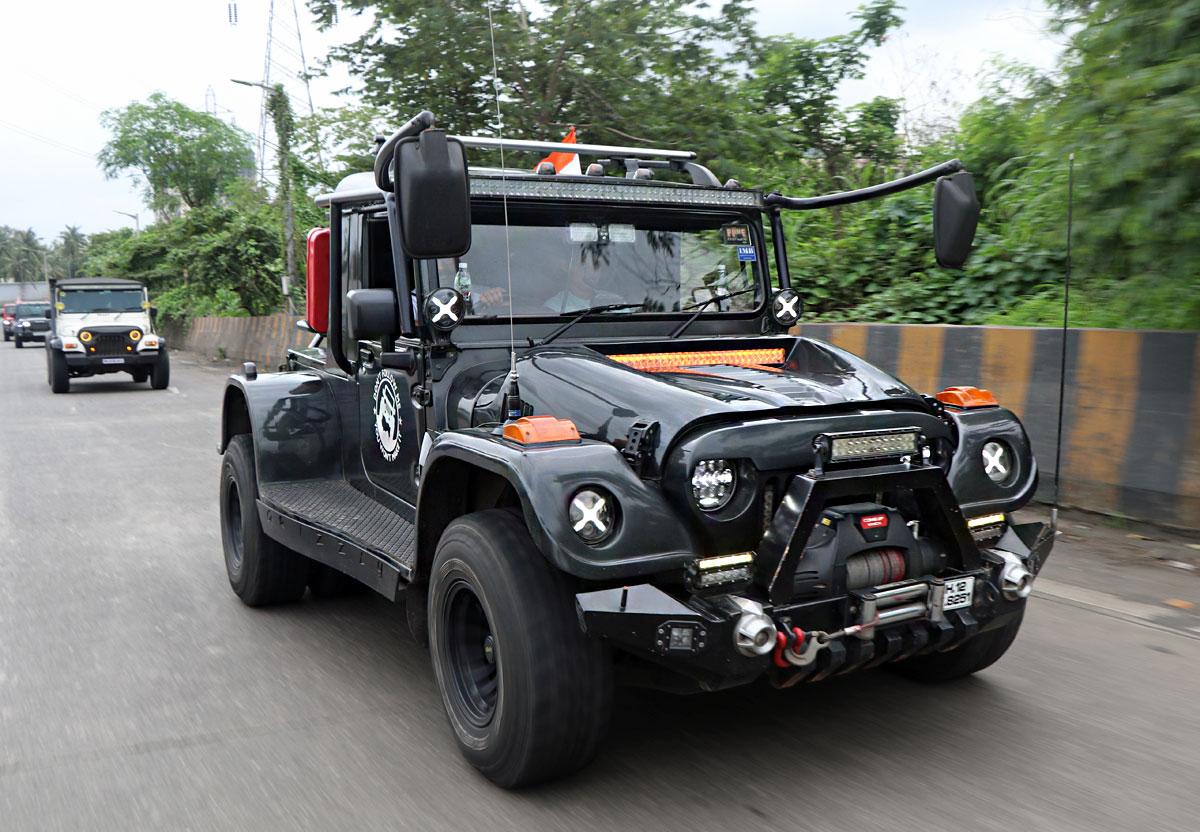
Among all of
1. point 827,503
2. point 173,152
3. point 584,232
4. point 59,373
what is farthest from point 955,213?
point 173,152

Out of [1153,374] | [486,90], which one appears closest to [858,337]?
[1153,374]

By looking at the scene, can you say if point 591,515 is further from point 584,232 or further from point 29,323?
point 29,323

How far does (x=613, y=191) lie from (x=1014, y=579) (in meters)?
2.16

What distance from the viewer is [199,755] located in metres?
3.80

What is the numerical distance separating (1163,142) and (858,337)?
3.00 m

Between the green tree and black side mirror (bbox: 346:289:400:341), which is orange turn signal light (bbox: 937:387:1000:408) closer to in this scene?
black side mirror (bbox: 346:289:400:341)

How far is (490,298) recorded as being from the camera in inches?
172

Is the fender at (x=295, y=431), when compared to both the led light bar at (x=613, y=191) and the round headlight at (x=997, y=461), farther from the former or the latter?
the round headlight at (x=997, y=461)

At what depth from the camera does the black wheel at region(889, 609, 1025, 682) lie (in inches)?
161

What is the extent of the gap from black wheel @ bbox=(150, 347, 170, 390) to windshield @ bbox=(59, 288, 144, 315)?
5.63 ft

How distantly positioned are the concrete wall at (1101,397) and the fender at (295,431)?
14.6ft

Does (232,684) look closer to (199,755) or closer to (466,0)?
(199,755)

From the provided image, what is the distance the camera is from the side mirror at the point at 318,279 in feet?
17.3

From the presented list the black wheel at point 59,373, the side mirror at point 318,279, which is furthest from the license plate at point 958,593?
the black wheel at point 59,373
